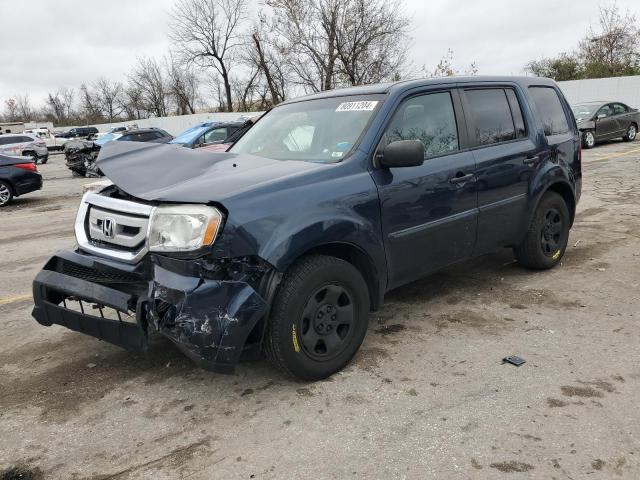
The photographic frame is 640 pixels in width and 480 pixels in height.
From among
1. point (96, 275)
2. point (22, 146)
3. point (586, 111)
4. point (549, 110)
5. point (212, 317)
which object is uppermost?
point (22, 146)

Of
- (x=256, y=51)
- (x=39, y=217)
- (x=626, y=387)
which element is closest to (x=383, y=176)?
(x=626, y=387)

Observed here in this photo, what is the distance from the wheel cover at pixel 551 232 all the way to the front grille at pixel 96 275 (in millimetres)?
3793

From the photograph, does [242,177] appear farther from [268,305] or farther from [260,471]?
[260,471]

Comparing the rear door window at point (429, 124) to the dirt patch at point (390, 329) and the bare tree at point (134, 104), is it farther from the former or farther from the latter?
the bare tree at point (134, 104)

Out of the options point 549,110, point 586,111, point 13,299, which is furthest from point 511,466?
point 586,111

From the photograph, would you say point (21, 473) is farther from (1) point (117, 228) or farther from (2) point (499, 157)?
(2) point (499, 157)

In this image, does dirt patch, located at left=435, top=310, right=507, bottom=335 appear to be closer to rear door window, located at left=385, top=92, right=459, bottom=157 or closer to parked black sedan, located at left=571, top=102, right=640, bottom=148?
rear door window, located at left=385, top=92, right=459, bottom=157

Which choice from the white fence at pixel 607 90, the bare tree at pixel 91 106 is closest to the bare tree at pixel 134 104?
the bare tree at pixel 91 106

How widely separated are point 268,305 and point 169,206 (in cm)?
78

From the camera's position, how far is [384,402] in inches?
117

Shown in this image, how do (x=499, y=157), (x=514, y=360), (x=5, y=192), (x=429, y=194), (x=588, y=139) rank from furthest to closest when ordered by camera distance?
(x=588, y=139) < (x=5, y=192) < (x=499, y=157) < (x=429, y=194) < (x=514, y=360)

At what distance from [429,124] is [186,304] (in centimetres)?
229

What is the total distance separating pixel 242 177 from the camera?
10.2 feet

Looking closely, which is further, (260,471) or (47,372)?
(47,372)
